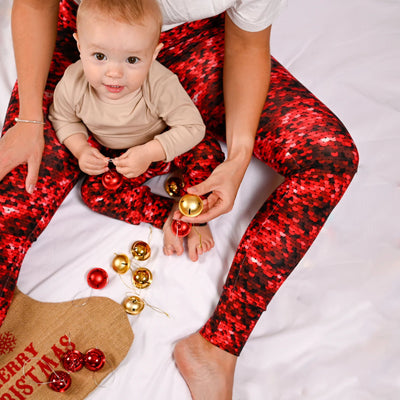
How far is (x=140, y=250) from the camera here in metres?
1.05

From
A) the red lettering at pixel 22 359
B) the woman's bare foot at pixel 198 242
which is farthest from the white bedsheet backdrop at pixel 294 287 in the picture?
the red lettering at pixel 22 359

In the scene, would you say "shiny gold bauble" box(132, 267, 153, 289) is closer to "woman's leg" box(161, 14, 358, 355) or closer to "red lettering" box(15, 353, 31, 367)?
"woman's leg" box(161, 14, 358, 355)

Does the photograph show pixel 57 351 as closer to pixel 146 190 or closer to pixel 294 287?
pixel 146 190

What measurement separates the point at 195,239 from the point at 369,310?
43 cm

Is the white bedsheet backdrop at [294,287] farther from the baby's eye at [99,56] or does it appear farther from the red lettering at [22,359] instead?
the baby's eye at [99,56]

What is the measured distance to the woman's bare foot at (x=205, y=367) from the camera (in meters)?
0.94

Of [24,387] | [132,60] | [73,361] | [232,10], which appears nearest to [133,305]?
[73,361]

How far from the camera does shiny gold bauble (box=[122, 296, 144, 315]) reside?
1.01 meters

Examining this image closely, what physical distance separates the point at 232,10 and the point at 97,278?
64 centimetres

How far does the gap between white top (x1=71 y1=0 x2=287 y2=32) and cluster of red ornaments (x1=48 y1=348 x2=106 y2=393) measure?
71 centimetres

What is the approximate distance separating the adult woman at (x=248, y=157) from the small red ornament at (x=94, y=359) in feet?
0.55

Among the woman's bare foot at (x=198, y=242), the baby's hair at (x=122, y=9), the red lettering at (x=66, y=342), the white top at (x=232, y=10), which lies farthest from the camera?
the woman's bare foot at (x=198, y=242)

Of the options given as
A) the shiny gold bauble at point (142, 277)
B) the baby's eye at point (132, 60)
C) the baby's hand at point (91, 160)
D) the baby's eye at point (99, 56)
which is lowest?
the shiny gold bauble at point (142, 277)

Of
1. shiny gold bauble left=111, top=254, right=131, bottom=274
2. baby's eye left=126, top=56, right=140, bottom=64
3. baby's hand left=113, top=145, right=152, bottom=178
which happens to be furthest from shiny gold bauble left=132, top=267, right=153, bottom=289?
baby's eye left=126, top=56, right=140, bottom=64
